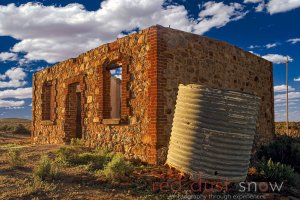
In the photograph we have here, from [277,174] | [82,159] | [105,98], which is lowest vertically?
[277,174]

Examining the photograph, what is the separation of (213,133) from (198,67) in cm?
344

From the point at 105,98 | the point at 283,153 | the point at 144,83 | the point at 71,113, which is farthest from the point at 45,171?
the point at 283,153

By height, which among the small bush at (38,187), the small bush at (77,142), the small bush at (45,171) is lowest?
the small bush at (38,187)

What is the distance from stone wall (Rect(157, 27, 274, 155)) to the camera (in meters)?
7.77

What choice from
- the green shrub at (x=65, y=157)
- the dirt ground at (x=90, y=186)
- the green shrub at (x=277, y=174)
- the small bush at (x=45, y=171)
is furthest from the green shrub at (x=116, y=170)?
the green shrub at (x=277, y=174)

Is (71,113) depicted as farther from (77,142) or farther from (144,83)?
(144,83)

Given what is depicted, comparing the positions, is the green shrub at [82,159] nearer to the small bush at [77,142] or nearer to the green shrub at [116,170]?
the green shrub at [116,170]

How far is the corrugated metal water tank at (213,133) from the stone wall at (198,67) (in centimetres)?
85

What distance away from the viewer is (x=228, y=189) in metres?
5.69

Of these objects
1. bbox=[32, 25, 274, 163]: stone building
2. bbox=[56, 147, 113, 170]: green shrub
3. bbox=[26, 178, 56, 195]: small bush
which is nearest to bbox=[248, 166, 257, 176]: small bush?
bbox=[32, 25, 274, 163]: stone building

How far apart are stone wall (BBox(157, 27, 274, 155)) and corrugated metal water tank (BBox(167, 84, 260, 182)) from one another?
848 mm

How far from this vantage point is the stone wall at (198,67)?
777 centimetres

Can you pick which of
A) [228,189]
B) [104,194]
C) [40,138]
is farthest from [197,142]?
[40,138]

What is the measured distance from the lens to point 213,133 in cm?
546
